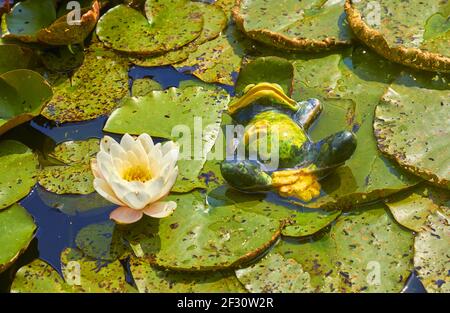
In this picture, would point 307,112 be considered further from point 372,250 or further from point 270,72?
point 372,250

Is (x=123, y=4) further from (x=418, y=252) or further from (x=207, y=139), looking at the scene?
(x=418, y=252)

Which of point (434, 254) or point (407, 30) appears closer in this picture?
point (434, 254)

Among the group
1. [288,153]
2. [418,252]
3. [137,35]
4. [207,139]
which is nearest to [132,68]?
[137,35]

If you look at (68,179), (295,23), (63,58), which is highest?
(295,23)

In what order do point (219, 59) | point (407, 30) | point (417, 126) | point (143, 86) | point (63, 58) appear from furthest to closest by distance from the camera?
point (63, 58) → point (219, 59) → point (143, 86) → point (407, 30) → point (417, 126)

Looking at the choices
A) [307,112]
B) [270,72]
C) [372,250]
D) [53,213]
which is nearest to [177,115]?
[270,72]

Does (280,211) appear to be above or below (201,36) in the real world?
below
